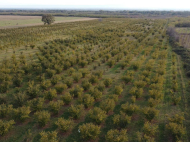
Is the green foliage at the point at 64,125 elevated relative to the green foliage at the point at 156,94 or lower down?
lower down

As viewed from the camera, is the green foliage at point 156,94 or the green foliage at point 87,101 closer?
the green foliage at point 87,101

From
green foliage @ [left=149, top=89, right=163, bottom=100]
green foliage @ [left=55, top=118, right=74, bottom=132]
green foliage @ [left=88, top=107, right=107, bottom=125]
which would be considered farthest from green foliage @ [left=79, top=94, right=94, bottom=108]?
green foliage @ [left=149, top=89, right=163, bottom=100]

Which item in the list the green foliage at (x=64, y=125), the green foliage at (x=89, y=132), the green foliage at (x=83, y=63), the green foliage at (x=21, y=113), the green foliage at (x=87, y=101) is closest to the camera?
the green foliage at (x=89, y=132)

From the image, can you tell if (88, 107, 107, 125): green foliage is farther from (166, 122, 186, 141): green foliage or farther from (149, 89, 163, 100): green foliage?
(149, 89, 163, 100): green foliage

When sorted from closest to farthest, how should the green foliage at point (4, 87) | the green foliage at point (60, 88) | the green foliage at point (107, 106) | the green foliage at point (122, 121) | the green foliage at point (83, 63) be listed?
the green foliage at point (122, 121)
the green foliage at point (107, 106)
the green foliage at point (60, 88)
the green foliage at point (4, 87)
the green foliage at point (83, 63)

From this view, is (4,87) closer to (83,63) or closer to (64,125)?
(64,125)

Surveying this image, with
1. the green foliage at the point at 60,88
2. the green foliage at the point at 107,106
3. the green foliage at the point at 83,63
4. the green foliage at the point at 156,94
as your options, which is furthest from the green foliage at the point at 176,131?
the green foliage at the point at 83,63

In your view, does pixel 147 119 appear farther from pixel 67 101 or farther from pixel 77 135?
pixel 67 101

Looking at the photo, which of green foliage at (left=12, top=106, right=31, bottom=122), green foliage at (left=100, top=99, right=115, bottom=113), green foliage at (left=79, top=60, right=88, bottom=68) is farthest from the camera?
green foliage at (left=79, top=60, right=88, bottom=68)

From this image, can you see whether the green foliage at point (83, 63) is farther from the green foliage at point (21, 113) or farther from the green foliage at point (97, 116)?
the green foliage at point (21, 113)

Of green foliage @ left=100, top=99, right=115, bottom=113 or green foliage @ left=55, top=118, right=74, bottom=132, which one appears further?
green foliage @ left=100, top=99, right=115, bottom=113

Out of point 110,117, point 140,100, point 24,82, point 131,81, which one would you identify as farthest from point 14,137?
point 131,81
